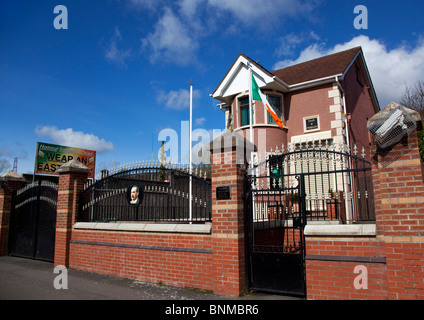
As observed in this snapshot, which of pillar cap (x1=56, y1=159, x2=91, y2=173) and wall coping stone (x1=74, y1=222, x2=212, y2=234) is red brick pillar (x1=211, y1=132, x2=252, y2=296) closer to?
wall coping stone (x1=74, y1=222, x2=212, y2=234)

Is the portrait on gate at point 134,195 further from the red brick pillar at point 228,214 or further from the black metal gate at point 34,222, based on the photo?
the black metal gate at point 34,222

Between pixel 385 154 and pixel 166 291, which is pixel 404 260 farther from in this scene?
pixel 166 291

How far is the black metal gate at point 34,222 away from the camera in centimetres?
1036

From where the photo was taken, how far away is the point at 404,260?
4.31m

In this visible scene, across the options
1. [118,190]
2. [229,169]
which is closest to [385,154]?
[229,169]

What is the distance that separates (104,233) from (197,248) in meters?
3.18

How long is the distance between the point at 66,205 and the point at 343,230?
25.9ft

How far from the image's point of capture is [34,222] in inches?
440

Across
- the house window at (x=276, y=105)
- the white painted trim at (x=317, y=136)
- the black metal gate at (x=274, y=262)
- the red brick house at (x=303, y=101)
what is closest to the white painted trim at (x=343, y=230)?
the black metal gate at (x=274, y=262)

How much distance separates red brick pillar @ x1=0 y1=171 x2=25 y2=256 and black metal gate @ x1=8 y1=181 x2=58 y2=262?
0.16m

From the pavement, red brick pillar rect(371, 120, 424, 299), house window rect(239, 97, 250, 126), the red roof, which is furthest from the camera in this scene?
house window rect(239, 97, 250, 126)

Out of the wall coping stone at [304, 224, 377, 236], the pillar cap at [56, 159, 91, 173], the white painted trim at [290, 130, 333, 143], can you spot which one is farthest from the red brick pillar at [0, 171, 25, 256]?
the white painted trim at [290, 130, 333, 143]

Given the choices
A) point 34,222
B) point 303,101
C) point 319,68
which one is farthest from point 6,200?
point 319,68

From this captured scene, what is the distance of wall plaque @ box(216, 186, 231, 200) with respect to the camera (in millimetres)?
6036
